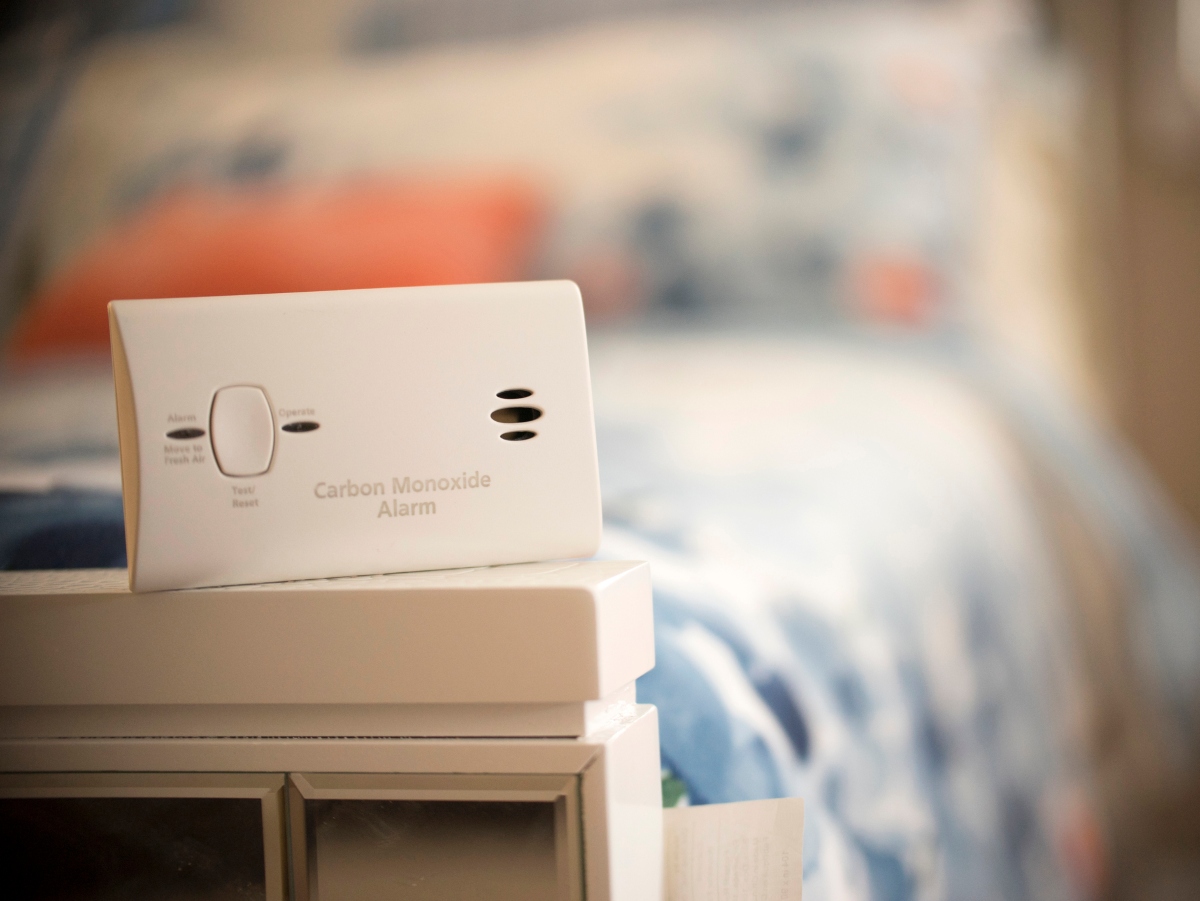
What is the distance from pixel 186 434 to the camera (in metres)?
0.42

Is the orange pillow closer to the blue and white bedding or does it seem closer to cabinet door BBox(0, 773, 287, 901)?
the blue and white bedding

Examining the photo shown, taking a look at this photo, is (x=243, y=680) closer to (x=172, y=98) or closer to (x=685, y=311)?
(x=685, y=311)

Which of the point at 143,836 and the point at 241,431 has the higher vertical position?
the point at 241,431

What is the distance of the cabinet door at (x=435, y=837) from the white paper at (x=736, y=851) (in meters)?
0.08

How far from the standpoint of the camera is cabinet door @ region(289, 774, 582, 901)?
1.30ft

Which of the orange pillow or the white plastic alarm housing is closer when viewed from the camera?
the white plastic alarm housing

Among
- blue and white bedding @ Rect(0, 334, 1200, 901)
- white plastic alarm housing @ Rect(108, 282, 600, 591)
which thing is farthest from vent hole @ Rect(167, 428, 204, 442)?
blue and white bedding @ Rect(0, 334, 1200, 901)

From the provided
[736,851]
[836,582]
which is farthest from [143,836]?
[836,582]

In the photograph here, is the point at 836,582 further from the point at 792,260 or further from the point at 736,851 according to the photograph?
the point at 792,260

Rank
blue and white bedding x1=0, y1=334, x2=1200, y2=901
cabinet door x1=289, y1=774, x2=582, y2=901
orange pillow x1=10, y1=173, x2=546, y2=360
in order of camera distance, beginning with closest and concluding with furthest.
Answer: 1. cabinet door x1=289, y1=774, x2=582, y2=901
2. blue and white bedding x1=0, y1=334, x2=1200, y2=901
3. orange pillow x1=10, y1=173, x2=546, y2=360

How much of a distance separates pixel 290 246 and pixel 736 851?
3.56 ft

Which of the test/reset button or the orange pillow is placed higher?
the orange pillow

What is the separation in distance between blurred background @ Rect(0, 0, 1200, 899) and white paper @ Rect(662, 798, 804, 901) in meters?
0.32

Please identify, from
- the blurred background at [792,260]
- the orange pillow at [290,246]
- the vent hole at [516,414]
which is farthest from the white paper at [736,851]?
the orange pillow at [290,246]
